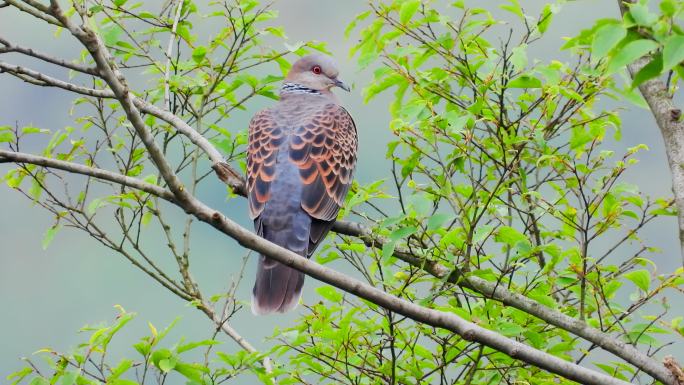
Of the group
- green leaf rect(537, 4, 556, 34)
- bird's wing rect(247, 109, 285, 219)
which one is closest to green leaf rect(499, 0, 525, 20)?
green leaf rect(537, 4, 556, 34)

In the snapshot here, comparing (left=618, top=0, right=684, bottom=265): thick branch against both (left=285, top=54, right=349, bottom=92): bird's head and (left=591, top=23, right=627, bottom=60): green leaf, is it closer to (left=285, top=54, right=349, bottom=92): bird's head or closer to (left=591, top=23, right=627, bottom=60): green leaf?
(left=591, top=23, right=627, bottom=60): green leaf

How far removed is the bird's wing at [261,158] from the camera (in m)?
5.38

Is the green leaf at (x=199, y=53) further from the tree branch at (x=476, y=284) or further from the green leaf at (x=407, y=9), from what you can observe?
the green leaf at (x=407, y=9)

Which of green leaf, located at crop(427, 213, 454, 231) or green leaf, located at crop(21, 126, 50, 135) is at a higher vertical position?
green leaf, located at crop(21, 126, 50, 135)

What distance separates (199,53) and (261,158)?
751 millimetres

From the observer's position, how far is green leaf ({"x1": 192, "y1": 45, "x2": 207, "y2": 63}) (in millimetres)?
5684

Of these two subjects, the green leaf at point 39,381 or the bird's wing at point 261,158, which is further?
the bird's wing at point 261,158

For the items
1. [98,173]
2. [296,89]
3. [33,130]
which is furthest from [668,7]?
[296,89]

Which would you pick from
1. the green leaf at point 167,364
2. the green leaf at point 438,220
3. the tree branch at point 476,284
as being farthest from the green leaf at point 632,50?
the green leaf at point 167,364

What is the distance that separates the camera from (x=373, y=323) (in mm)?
4781

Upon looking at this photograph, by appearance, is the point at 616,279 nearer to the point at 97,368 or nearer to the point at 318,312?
the point at 318,312

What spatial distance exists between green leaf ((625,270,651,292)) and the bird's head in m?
3.09

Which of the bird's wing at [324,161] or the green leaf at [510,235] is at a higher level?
the bird's wing at [324,161]

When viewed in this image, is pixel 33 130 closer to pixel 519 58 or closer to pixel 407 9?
pixel 407 9
